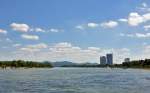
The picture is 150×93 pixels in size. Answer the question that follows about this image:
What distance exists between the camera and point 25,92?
58.0 meters

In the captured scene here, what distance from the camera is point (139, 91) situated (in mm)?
59125

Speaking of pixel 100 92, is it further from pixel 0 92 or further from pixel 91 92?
pixel 0 92

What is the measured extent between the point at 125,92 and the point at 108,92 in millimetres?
2650

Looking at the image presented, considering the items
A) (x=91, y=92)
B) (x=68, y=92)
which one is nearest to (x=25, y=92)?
(x=68, y=92)

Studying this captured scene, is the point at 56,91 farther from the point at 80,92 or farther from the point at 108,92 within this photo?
the point at 108,92

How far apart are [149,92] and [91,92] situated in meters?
8.88

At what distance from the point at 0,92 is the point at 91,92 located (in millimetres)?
14078

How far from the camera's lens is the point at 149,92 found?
5672 cm

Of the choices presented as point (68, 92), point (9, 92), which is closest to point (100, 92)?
point (68, 92)

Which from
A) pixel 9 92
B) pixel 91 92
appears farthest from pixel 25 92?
pixel 91 92

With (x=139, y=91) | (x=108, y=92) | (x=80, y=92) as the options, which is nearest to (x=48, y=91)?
(x=80, y=92)

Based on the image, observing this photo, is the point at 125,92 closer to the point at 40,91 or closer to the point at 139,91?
the point at 139,91

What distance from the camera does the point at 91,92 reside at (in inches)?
2288

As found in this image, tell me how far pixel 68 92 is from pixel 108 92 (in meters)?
6.26
